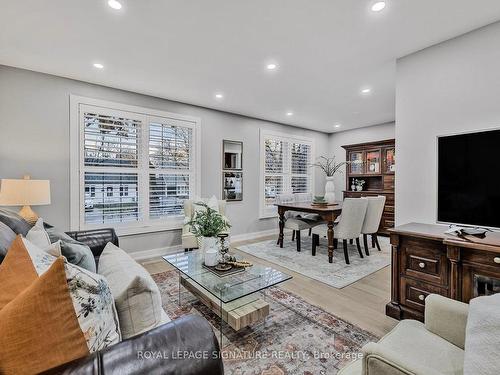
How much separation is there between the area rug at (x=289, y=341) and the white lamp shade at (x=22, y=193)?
176cm

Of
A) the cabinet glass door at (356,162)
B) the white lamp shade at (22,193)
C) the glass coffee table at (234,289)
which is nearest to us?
the glass coffee table at (234,289)

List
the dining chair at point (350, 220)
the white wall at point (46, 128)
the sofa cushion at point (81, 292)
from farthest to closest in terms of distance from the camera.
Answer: the dining chair at point (350, 220) → the white wall at point (46, 128) → the sofa cushion at point (81, 292)

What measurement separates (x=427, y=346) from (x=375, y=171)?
508 cm

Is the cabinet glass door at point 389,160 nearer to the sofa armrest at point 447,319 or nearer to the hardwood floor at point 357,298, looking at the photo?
the hardwood floor at point 357,298

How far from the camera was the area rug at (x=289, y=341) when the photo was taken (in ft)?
5.38

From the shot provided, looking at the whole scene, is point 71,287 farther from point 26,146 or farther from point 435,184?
point 26,146

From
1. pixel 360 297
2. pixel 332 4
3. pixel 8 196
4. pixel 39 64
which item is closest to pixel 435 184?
pixel 360 297

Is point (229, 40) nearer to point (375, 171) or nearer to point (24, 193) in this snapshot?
point (24, 193)

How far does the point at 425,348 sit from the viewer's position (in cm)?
115

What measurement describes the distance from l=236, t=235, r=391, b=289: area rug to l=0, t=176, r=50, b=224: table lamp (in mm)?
2897

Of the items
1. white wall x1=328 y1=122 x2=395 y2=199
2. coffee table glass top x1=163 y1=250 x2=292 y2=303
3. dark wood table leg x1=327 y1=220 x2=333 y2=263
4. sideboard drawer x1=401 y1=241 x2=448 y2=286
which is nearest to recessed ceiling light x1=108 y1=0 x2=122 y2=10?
coffee table glass top x1=163 y1=250 x2=292 y2=303

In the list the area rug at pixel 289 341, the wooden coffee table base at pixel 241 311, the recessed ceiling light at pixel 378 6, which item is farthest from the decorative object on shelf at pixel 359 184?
the wooden coffee table base at pixel 241 311

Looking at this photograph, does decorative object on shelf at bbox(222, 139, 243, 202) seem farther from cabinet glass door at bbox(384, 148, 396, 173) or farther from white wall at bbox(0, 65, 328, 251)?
cabinet glass door at bbox(384, 148, 396, 173)

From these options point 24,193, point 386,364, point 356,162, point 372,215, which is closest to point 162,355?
point 386,364
